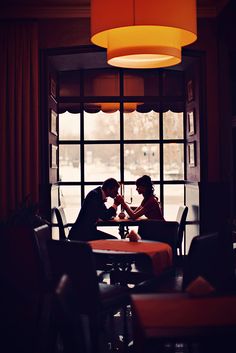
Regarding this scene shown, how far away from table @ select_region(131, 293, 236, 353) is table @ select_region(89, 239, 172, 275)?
1.63m

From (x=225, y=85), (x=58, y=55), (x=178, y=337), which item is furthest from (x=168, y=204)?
(x=178, y=337)

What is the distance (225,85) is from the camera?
6.90 metres

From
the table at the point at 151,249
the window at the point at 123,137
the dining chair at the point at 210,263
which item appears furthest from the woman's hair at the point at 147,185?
the dining chair at the point at 210,263

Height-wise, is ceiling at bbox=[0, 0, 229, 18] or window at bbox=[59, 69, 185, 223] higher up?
ceiling at bbox=[0, 0, 229, 18]

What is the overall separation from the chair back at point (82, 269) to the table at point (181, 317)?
999mm

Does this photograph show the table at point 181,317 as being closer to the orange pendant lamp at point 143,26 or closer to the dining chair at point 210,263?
the dining chair at point 210,263

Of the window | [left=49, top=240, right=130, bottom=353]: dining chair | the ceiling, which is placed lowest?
[left=49, top=240, right=130, bottom=353]: dining chair

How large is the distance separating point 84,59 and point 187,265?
4.57 metres

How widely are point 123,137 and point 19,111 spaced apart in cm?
184

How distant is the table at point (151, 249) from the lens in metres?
4.29

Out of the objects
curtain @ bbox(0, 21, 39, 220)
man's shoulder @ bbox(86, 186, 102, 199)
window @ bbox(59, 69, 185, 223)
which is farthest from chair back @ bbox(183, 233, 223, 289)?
window @ bbox(59, 69, 185, 223)

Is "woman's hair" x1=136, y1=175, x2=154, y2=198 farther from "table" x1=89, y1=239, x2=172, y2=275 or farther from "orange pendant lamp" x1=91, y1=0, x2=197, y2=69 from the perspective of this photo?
"orange pendant lamp" x1=91, y1=0, x2=197, y2=69

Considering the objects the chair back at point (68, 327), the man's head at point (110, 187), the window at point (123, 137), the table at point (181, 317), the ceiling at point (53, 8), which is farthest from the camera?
the window at point (123, 137)

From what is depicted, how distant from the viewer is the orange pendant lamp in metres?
3.29
